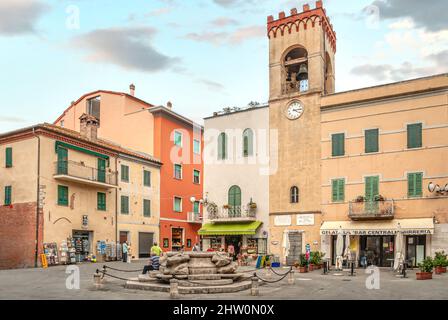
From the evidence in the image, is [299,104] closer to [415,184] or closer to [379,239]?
[415,184]

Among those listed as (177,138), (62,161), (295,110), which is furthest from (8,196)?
(295,110)

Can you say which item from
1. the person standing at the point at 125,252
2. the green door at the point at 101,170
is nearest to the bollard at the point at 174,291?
the person standing at the point at 125,252

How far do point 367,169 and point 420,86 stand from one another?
555cm

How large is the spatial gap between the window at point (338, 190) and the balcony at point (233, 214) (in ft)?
18.4

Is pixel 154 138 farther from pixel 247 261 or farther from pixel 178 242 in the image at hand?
pixel 247 261

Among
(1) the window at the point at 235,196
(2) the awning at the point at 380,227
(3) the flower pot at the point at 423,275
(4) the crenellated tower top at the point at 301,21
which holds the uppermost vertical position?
(4) the crenellated tower top at the point at 301,21

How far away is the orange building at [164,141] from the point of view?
4344 cm

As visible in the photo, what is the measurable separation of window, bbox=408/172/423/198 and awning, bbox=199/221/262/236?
32.2 ft

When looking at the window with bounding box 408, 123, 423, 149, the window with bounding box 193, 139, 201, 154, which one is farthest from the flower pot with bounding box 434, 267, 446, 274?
the window with bounding box 193, 139, 201, 154

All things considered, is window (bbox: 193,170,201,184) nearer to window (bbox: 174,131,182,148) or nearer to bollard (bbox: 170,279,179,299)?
window (bbox: 174,131,182,148)

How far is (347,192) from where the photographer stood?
102ft

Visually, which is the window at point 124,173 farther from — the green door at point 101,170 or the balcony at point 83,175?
the green door at point 101,170

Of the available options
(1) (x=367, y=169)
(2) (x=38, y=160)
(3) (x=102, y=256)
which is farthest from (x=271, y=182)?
(2) (x=38, y=160)

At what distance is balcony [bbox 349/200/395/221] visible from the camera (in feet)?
95.9
